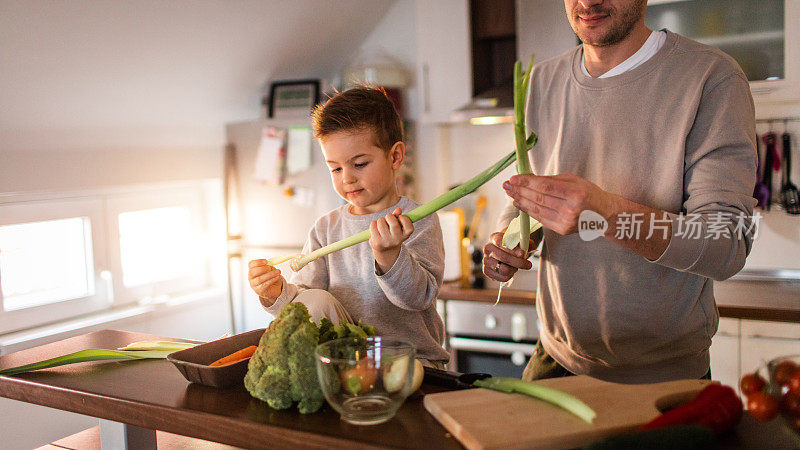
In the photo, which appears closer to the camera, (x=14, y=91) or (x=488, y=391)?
(x=488, y=391)

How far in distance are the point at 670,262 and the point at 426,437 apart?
57cm

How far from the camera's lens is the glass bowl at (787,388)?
0.91 metres

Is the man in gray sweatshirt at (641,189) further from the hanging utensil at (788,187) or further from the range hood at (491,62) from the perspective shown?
the hanging utensil at (788,187)

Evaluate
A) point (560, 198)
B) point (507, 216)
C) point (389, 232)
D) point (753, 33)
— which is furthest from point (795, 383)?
point (753, 33)

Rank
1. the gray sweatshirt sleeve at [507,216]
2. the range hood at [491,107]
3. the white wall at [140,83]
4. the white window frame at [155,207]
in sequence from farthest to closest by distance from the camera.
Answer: the white window frame at [155,207] < the range hood at [491,107] < the white wall at [140,83] < the gray sweatshirt sleeve at [507,216]

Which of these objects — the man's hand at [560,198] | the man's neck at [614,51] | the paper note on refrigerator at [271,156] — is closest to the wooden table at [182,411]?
the man's hand at [560,198]

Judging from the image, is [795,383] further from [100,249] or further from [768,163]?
[100,249]

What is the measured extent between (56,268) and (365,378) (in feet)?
8.41

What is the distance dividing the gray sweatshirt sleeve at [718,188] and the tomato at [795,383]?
1.15 ft

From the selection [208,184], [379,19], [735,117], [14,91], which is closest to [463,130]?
[379,19]

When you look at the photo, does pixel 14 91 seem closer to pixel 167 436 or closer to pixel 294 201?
pixel 294 201

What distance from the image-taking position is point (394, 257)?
1.35 meters

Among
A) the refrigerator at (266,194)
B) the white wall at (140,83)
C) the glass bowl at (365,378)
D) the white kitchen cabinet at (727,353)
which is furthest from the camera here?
the refrigerator at (266,194)

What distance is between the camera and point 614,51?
1.50m
